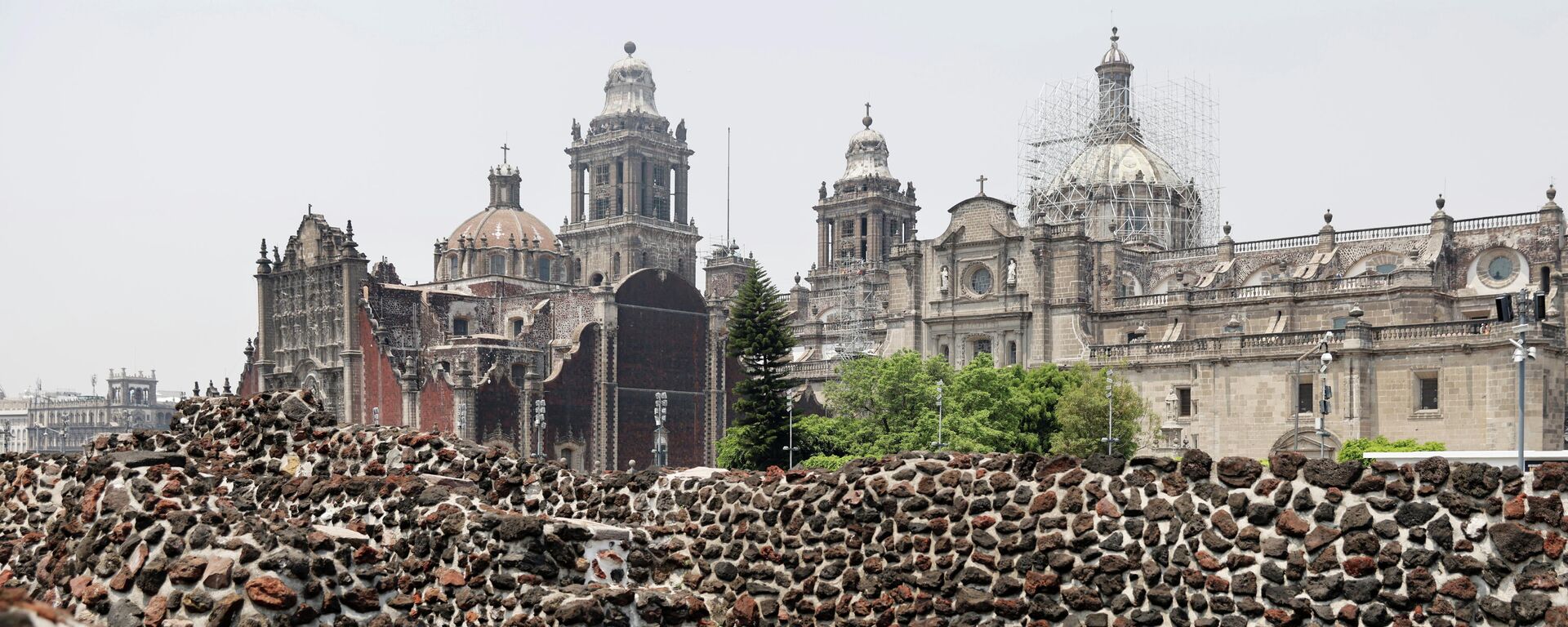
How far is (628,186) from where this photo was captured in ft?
310

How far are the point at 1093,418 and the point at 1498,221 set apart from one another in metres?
20.7

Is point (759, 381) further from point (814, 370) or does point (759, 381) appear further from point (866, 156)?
point (866, 156)

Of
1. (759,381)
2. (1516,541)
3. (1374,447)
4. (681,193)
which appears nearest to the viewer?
(1516,541)

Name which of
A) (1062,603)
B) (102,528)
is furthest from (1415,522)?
(102,528)

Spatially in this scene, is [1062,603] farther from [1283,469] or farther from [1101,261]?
[1101,261]

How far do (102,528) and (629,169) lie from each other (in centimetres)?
8445

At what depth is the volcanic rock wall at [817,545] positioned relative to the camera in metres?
9.19

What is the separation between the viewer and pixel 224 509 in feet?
33.9

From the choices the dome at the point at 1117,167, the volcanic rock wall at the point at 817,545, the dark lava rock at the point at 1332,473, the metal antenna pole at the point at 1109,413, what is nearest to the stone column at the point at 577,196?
the dome at the point at 1117,167

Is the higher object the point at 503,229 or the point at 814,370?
the point at 503,229

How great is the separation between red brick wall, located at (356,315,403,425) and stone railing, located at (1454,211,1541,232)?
43.8 m

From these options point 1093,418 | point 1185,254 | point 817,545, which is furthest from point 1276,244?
point 817,545

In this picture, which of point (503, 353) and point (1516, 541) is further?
point (503, 353)

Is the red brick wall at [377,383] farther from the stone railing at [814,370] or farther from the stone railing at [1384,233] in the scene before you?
the stone railing at [1384,233]
